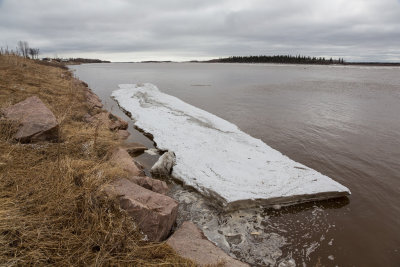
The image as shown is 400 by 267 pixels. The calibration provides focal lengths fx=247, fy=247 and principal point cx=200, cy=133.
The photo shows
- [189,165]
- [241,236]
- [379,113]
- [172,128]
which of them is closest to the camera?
[241,236]

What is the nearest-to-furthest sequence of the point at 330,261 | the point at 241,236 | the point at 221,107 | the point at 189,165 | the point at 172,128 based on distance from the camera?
the point at 330,261 < the point at 241,236 < the point at 189,165 < the point at 172,128 < the point at 221,107

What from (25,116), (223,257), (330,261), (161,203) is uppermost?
(25,116)

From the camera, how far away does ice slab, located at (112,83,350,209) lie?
498cm

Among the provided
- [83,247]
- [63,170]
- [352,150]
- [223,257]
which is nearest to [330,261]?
[223,257]

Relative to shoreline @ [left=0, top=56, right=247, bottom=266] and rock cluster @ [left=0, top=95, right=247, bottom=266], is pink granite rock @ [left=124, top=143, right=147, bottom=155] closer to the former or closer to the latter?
rock cluster @ [left=0, top=95, right=247, bottom=266]

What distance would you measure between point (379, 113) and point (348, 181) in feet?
31.2

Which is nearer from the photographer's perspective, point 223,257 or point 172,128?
point 223,257

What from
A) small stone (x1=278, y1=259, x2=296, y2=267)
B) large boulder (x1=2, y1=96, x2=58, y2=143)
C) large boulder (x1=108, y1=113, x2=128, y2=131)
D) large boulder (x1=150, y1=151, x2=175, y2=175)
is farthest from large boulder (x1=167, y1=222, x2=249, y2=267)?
large boulder (x1=108, y1=113, x2=128, y2=131)

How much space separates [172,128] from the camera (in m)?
9.55

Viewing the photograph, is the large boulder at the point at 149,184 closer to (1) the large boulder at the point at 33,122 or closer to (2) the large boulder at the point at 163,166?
(2) the large boulder at the point at 163,166

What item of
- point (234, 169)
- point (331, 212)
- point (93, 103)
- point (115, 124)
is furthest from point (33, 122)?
point (93, 103)

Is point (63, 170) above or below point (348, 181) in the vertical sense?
above

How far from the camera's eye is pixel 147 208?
3.43 meters

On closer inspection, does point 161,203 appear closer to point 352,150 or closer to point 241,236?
point 241,236
